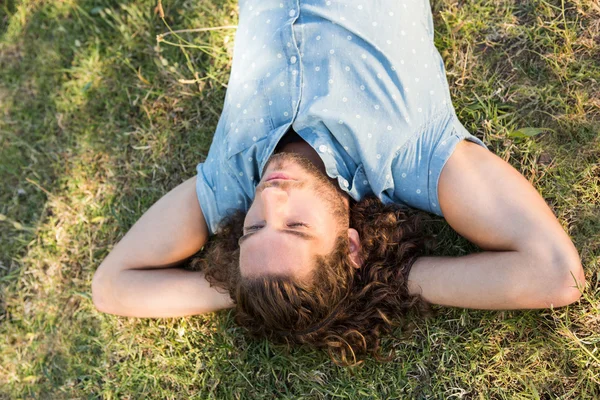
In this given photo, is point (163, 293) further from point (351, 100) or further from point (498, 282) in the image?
point (498, 282)

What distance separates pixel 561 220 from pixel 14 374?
12.5 feet

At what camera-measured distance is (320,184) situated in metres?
2.73

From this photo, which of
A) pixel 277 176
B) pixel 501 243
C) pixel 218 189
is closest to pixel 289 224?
pixel 277 176

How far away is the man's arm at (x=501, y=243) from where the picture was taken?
2646 millimetres

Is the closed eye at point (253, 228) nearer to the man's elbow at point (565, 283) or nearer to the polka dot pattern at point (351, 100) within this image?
the polka dot pattern at point (351, 100)

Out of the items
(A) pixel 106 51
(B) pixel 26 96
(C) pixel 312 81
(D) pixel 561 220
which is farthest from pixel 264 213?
(B) pixel 26 96

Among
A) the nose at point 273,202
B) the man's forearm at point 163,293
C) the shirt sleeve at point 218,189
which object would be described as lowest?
the man's forearm at point 163,293

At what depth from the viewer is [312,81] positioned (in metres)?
2.91

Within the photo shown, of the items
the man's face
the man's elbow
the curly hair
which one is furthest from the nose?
the man's elbow

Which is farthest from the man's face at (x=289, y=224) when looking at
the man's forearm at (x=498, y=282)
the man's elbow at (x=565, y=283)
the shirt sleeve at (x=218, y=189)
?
the man's elbow at (x=565, y=283)

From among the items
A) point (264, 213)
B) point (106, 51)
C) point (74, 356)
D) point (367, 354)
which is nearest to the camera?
point (264, 213)

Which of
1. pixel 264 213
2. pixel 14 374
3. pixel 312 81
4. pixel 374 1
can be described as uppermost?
pixel 374 1

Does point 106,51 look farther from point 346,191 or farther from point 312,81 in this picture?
point 346,191

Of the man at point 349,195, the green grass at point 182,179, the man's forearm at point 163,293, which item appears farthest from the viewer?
the man's forearm at point 163,293
